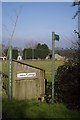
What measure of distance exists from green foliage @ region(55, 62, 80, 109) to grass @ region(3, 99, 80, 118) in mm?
273

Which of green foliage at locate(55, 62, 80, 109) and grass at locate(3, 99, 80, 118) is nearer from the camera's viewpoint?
grass at locate(3, 99, 80, 118)

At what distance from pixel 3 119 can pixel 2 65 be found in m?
5.00

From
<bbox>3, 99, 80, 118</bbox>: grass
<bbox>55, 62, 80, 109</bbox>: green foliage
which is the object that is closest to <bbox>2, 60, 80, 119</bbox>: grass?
<bbox>3, 99, 80, 118</bbox>: grass

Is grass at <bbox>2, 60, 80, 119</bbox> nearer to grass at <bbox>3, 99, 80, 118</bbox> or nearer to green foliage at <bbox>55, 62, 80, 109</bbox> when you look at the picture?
grass at <bbox>3, 99, 80, 118</bbox>

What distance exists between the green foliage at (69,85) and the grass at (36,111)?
27 centimetres

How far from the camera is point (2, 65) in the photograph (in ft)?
33.3

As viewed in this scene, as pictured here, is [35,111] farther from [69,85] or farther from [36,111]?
[69,85]

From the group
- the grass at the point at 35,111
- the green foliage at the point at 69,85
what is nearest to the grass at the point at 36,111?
the grass at the point at 35,111

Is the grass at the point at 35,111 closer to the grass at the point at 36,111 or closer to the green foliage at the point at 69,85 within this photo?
the grass at the point at 36,111

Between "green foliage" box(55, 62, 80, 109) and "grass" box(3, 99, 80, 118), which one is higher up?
"green foliage" box(55, 62, 80, 109)

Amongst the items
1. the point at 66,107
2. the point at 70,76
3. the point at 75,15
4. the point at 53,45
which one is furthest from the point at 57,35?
the point at 66,107

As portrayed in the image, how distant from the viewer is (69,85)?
258 inches

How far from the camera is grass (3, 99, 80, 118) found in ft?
18.3

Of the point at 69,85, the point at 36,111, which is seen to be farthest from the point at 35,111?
the point at 69,85
